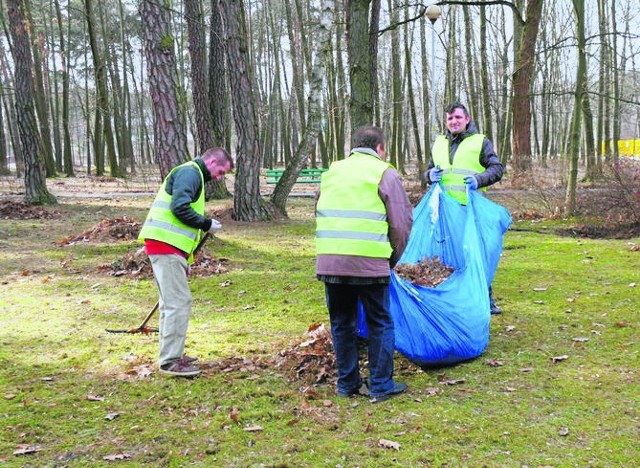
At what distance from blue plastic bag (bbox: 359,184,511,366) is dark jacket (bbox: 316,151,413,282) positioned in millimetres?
501

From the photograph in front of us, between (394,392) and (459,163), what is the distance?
239 cm

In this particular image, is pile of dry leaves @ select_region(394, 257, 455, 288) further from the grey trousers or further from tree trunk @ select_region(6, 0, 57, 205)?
tree trunk @ select_region(6, 0, 57, 205)

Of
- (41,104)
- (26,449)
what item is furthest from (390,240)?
(41,104)

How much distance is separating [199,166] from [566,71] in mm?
38258

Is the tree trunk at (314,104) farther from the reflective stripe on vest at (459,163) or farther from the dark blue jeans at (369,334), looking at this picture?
the dark blue jeans at (369,334)

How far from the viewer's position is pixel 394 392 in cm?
397

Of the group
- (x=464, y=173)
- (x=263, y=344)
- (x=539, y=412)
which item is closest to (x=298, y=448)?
(x=539, y=412)

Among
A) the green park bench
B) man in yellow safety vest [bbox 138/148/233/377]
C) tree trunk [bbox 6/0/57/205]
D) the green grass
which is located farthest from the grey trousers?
the green park bench

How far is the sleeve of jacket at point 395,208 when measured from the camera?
3.77 meters

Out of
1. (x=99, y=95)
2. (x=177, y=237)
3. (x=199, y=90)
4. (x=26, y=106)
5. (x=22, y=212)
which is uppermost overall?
(x=99, y=95)

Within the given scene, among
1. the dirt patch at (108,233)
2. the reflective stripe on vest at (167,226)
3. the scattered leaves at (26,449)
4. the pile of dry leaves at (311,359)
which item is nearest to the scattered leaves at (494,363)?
the pile of dry leaves at (311,359)

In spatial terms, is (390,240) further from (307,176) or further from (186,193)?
(307,176)

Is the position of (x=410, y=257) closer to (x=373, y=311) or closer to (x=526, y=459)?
A: (x=373, y=311)

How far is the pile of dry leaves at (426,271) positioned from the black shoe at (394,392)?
53.6 inches
